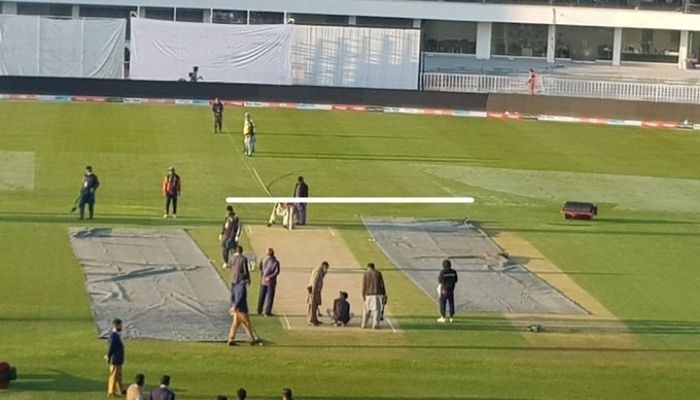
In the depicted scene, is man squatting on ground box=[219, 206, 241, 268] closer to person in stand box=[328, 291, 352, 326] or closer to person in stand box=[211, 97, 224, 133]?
person in stand box=[328, 291, 352, 326]

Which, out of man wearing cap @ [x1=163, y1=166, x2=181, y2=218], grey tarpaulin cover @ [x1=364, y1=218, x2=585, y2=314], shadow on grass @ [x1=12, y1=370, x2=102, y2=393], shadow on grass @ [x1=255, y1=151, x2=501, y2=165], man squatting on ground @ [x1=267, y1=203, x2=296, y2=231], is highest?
shadow on grass @ [x1=255, y1=151, x2=501, y2=165]

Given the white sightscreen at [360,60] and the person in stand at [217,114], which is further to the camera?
the white sightscreen at [360,60]

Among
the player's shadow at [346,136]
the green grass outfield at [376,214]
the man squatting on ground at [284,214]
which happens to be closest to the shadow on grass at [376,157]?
the green grass outfield at [376,214]

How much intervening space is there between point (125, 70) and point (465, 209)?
1275 inches

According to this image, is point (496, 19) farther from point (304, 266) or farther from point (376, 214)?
point (304, 266)

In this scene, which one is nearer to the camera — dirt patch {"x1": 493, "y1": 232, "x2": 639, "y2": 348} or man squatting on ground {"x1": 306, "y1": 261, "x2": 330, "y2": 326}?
dirt patch {"x1": 493, "y1": 232, "x2": 639, "y2": 348}

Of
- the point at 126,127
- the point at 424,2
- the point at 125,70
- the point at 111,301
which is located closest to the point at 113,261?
the point at 111,301

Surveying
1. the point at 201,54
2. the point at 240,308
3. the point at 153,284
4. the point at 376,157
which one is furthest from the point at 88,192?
the point at 201,54

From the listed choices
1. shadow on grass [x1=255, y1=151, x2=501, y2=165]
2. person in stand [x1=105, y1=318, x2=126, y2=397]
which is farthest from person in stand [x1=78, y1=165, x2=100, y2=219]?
person in stand [x1=105, y1=318, x2=126, y2=397]

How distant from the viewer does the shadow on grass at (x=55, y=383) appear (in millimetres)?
25172

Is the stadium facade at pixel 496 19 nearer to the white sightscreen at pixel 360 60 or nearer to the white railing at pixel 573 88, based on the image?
the white sightscreen at pixel 360 60

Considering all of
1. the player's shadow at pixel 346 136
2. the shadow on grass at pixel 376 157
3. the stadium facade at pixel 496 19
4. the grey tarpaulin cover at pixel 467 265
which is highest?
the stadium facade at pixel 496 19

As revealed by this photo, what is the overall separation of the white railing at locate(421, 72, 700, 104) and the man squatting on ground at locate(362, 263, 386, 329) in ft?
136

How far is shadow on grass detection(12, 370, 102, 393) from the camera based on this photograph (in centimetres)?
2517
